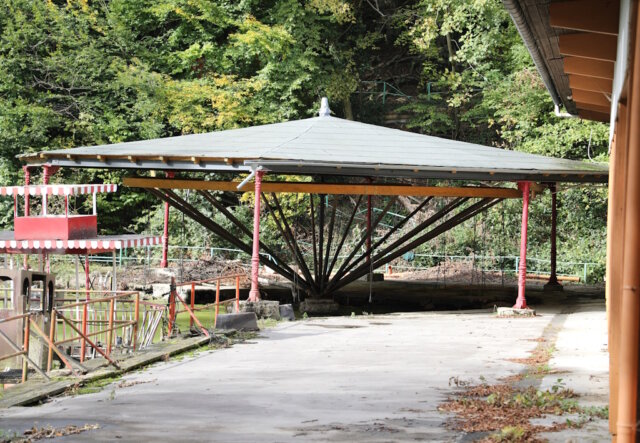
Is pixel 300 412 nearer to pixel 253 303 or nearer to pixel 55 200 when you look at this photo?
pixel 253 303

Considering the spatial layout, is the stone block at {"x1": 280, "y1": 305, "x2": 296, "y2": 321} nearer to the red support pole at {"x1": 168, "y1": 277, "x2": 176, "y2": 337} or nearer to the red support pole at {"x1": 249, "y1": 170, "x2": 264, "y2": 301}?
the red support pole at {"x1": 249, "y1": 170, "x2": 264, "y2": 301}

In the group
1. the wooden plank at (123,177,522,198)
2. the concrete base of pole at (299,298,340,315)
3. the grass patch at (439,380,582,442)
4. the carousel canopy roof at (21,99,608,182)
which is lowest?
the concrete base of pole at (299,298,340,315)

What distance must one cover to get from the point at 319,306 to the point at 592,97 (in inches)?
538

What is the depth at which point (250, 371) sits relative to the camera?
1212 centimetres

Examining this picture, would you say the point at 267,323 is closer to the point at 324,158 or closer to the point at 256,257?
the point at 256,257

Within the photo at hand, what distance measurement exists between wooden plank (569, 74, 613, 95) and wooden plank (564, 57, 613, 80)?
57cm

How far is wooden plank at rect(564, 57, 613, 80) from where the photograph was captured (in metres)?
8.41

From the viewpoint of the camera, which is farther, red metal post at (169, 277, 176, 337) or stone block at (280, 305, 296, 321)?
stone block at (280, 305, 296, 321)

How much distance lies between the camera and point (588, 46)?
770cm

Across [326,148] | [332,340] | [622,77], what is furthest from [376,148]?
[622,77]

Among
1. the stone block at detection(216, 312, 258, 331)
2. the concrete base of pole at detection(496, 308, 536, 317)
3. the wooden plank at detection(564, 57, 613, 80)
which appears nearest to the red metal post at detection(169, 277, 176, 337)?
the stone block at detection(216, 312, 258, 331)

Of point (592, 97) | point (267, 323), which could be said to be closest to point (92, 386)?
point (592, 97)

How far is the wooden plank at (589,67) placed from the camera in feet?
27.6

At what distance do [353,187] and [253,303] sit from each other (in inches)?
153
